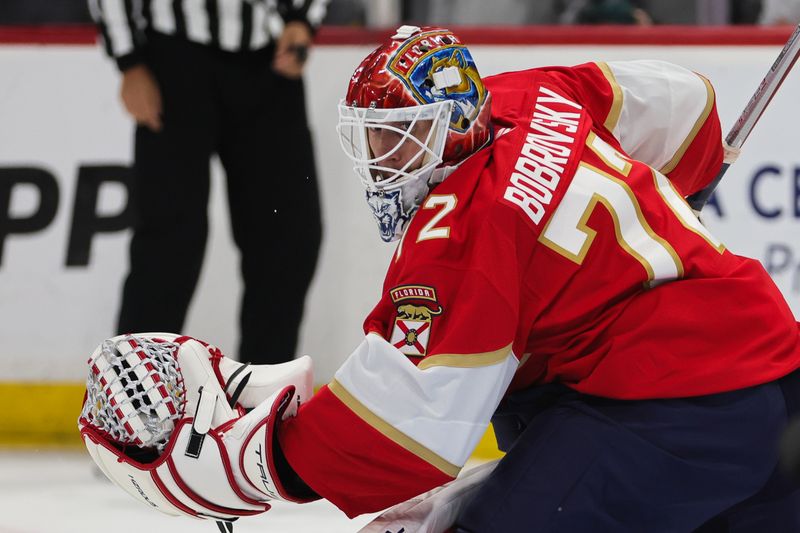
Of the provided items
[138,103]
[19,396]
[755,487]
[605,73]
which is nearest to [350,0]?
[138,103]

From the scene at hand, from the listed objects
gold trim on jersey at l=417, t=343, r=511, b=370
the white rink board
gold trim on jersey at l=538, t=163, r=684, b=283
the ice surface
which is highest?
gold trim on jersey at l=538, t=163, r=684, b=283

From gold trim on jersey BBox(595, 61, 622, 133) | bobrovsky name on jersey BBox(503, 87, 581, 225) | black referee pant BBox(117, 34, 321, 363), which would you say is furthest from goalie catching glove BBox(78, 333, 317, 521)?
black referee pant BBox(117, 34, 321, 363)

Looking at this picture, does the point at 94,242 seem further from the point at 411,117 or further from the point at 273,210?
the point at 411,117

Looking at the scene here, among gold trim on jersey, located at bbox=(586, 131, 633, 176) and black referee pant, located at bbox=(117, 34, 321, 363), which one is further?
black referee pant, located at bbox=(117, 34, 321, 363)

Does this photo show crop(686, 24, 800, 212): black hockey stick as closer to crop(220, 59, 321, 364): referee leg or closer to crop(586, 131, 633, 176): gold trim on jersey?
crop(586, 131, 633, 176): gold trim on jersey

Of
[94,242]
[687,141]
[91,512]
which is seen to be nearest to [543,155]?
[687,141]

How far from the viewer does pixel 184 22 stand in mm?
3109

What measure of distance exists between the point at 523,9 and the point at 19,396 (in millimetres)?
1868

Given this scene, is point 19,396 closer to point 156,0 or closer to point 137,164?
point 137,164

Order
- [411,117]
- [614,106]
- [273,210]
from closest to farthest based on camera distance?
[411,117], [614,106], [273,210]

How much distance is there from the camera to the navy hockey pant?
155 cm

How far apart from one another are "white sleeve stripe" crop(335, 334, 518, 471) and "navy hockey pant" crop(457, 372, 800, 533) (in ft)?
0.44

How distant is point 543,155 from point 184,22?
176 centimetres

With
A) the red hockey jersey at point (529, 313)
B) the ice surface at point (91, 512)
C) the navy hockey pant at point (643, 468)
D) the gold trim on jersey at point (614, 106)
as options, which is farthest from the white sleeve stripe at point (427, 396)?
the ice surface at point (91, 512)
